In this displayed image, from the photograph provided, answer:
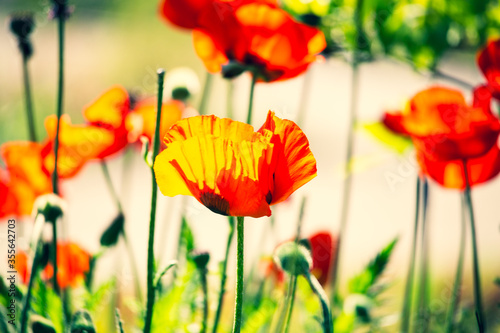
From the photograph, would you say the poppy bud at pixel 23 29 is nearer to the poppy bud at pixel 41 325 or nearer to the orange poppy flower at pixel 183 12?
the orange poppy flower at pixel 183 12

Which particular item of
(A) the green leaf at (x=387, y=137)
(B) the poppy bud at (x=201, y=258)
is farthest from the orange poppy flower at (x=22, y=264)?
(A) the green leaf at (x=387, y=137)

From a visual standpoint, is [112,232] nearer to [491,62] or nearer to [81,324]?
[81,324]

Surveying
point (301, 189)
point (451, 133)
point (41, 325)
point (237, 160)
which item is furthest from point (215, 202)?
point (301, 189)

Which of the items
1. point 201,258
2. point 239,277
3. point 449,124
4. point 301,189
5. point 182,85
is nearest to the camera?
point 239,277

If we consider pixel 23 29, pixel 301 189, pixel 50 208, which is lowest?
pixel 301 189

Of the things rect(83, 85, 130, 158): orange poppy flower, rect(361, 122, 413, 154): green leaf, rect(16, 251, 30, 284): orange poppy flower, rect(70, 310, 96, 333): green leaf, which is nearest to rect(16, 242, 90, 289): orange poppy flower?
rect(16, 251, 30, 284): orange poppy flower

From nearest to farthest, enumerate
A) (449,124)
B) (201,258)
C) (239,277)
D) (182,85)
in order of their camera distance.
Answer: (239,277) → (201,258) → (449,124) → (182,85)

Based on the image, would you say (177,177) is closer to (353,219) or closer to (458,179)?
(458,179)

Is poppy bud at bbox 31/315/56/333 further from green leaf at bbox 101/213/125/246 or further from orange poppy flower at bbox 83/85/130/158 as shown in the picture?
orange poppy flower at bbox 83/85/130/158
